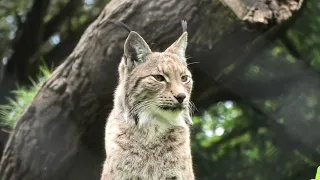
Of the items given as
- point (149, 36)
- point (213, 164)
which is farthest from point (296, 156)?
point (149, 36)

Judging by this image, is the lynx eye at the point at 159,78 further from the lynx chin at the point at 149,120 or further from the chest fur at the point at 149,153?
the chest fur at the point at 149,153

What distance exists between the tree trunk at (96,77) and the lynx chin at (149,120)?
729mm

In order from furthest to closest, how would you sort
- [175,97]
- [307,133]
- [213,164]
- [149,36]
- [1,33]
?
[1,33] < [213,164] < [307,133] < [149,36] < [175,97]

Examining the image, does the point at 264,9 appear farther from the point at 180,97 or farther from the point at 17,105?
the point at 17,105

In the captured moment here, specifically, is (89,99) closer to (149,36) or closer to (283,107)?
(149,36)

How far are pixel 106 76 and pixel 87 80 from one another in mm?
115

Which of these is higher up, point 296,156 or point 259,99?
point 259,99

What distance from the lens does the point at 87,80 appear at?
12.7 feet

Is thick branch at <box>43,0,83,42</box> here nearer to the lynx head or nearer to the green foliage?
the green foliage

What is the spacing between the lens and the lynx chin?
111 inches

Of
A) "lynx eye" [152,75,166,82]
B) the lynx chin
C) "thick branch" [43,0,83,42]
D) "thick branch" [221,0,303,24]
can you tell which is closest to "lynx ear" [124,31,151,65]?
the lynx chin

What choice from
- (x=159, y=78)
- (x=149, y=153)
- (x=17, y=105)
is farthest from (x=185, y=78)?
(x=17, y=105)

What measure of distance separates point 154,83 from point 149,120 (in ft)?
0.60

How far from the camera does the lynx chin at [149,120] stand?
2.81m
